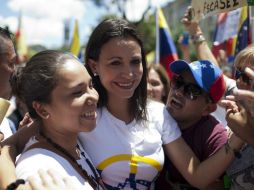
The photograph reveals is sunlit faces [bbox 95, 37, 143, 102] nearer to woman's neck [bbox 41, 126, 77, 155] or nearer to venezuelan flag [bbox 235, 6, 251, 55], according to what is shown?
woman's neck [bbox 41, 126, 77, 155]

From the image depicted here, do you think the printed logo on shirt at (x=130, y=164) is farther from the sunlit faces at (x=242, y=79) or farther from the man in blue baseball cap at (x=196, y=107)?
the sunlit faces at (x=242, y=79)

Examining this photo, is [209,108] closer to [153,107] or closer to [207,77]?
[207,77]

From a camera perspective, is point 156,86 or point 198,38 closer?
point 198,38

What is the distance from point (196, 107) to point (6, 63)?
1.26m

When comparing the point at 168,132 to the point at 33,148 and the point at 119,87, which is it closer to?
the point at 119,87

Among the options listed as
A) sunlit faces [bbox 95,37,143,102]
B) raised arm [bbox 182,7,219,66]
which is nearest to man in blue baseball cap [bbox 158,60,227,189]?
sunlit faces [bbox 95,37,143,102]

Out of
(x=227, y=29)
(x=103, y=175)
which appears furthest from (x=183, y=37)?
(x=103, y=175)

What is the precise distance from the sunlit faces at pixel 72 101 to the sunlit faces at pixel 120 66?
1.09 ft

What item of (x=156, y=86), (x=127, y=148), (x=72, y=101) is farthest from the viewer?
(x=156, y=86)

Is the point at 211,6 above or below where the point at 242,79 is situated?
above

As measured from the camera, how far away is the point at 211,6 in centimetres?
270

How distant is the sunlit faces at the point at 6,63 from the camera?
2.57 meters

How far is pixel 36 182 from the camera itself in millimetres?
1523

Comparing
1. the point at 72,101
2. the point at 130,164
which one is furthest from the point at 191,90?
the point at 72,101
